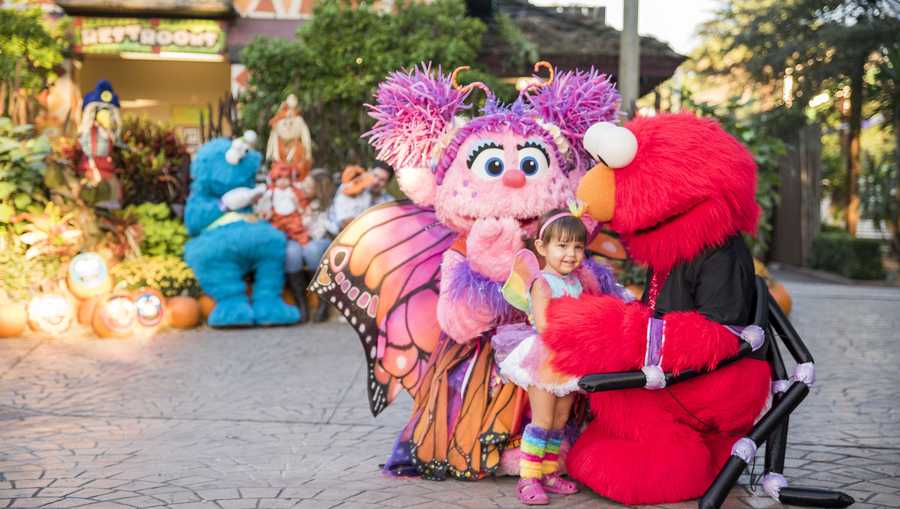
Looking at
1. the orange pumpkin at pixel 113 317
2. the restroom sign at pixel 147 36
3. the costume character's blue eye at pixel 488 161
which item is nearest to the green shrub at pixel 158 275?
the orange pumpkin at pixel 113 317

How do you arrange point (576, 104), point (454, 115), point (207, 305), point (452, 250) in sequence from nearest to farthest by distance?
point (452, 250) < point (576, 104) < point (454, 115) < point (207, 305)

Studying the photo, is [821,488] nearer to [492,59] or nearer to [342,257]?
[342,257]

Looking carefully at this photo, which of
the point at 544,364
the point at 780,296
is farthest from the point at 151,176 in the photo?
the point at 544,364

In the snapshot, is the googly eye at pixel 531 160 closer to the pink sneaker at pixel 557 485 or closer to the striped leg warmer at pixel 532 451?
the striped leg warmer at pixel 532 451

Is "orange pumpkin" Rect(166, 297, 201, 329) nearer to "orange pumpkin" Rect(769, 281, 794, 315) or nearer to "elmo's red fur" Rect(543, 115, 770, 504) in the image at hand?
"orange pumpkin" Rect(769, 281, 794, 315)

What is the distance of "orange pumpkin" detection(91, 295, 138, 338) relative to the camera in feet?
25.1

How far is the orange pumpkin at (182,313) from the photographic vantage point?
813 centimetres

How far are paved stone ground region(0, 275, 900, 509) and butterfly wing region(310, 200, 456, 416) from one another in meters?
0.47

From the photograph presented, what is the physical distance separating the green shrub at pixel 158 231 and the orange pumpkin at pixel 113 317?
0.98 meters

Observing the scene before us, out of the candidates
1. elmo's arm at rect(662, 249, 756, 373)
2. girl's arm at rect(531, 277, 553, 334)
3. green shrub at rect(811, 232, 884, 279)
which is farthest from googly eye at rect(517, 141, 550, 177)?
green shrub at rect(811, 232, 884, 279)

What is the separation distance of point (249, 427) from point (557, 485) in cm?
195

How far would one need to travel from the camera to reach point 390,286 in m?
4.21

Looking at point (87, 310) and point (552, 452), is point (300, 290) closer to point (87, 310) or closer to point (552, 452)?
point (87, 310)

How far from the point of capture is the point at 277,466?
13.9ft
